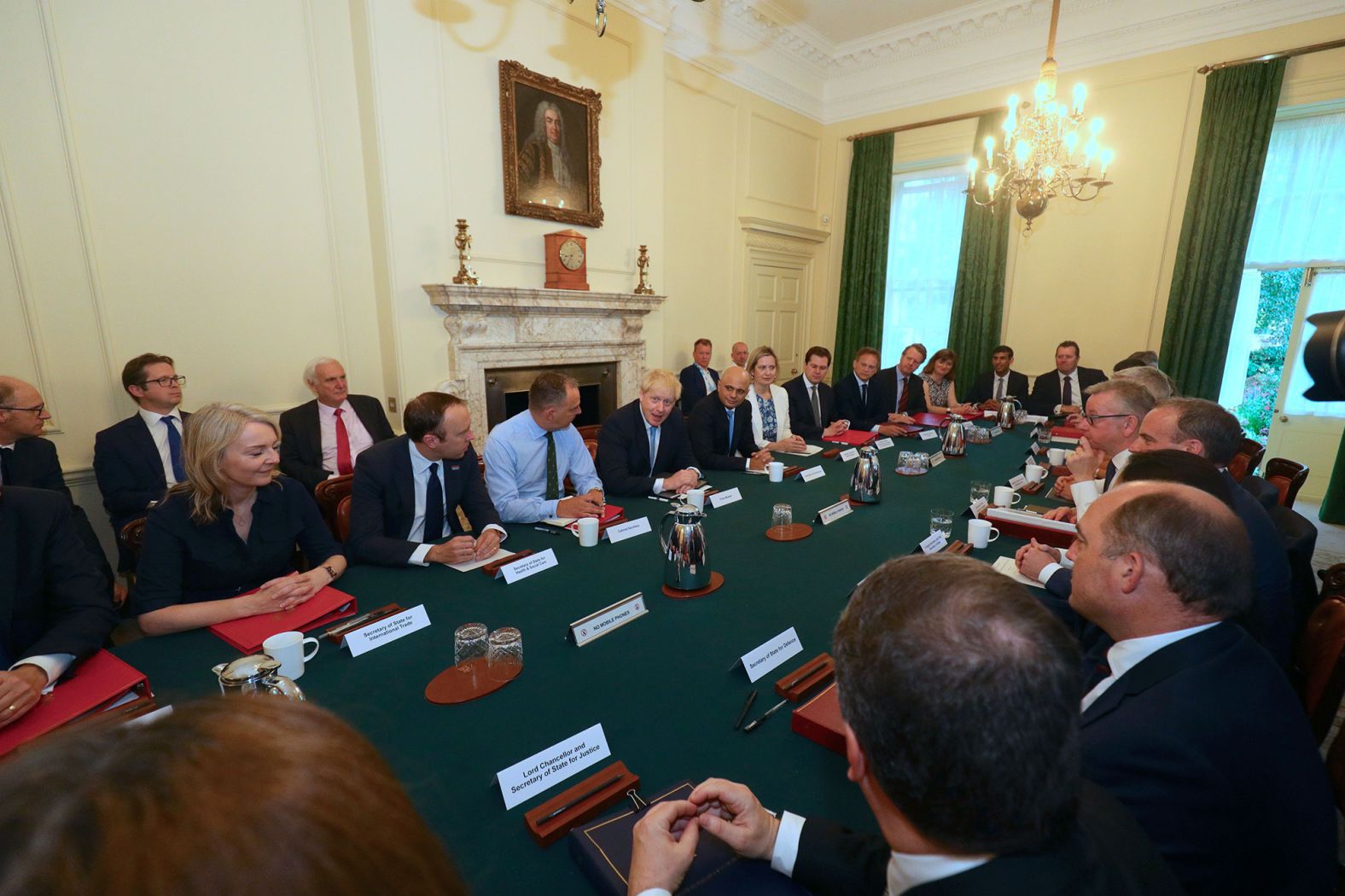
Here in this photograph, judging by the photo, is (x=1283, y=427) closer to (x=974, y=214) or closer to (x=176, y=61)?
(x=974, y=214)

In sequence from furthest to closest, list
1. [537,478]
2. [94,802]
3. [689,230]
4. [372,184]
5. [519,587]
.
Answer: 1. [689,230]
2. [372,184]
3. [537,478]
4. [519,587]
5. [94,802]

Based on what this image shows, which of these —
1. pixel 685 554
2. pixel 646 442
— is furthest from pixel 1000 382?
pixel 685 554

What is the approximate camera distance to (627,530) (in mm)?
2178

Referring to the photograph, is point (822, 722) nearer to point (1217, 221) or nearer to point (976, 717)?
point (976, 717)

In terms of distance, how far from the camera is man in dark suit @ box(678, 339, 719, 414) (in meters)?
6.08

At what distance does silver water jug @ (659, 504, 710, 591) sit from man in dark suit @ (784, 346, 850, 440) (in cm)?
296

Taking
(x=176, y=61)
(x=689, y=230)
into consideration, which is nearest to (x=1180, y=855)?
(x=176, y=61)

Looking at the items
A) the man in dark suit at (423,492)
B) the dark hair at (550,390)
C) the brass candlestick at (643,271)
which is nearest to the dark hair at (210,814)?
the man in dark suit at (423,492)

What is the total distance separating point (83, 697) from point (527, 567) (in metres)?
0.98

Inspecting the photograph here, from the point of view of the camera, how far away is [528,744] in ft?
3.53

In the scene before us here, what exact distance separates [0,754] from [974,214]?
771 cm

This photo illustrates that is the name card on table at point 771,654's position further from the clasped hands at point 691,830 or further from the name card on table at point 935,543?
the name card on table at point 935,543

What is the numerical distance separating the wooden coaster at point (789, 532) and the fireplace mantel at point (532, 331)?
10.4 ft

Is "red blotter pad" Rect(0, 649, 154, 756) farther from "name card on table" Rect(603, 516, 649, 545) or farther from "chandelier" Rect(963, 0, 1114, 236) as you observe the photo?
"chandelier" Rect(963, 0, 1114, 236)
